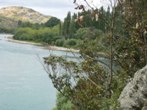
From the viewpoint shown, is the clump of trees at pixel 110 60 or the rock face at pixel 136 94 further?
the clump of trees at pixel 110 60

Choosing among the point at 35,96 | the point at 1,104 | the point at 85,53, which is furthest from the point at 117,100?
the point at 35,96

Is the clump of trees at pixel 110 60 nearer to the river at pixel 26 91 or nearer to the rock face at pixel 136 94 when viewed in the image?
the rock face at pixel 136 94

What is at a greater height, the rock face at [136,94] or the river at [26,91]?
the rock face at [136,94]

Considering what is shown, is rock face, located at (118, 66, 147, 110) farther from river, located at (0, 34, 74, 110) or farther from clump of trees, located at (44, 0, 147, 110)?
river, located at (0, 34, 74, 110)

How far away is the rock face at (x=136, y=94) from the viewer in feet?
18.4

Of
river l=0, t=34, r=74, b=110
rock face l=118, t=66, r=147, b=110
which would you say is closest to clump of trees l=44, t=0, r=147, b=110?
rock face l=118, t=66, r=147, b=110

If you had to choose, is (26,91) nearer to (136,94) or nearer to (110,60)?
(110,60)

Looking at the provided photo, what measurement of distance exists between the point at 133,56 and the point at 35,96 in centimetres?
2193

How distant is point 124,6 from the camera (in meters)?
6.45

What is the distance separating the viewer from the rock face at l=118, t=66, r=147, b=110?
18.4ft

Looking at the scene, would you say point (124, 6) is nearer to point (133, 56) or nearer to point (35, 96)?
point (133, 56)

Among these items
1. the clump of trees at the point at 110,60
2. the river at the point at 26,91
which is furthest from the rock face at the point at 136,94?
the river at the point at 26,91

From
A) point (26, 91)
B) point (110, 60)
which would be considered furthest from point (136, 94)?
point (26, 91)

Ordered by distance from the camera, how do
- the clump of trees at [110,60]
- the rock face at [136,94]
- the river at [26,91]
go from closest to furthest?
the rock face at [136,94] → the clump of trees at [110,60] → the river at [26,91]
